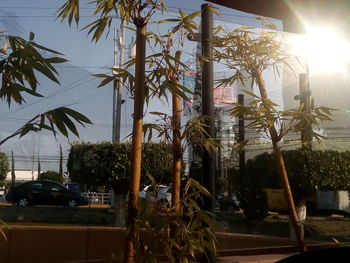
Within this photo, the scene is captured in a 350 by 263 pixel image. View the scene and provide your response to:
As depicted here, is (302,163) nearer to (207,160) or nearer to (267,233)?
(267,233)

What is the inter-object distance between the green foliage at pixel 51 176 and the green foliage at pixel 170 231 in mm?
2418

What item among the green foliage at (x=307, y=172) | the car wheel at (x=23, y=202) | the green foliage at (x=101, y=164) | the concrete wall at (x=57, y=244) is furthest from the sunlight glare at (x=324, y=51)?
the car wheel at (x=23, y=202)

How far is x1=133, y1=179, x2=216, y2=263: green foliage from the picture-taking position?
1604 mm

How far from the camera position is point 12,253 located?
3.85 metres

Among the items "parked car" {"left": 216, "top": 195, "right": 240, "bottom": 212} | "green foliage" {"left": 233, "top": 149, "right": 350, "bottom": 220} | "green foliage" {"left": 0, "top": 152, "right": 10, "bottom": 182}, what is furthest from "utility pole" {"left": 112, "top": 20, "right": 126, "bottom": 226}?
"green foliage" {"left": 233, "top": 149, "right": 350, "bottom": 220}

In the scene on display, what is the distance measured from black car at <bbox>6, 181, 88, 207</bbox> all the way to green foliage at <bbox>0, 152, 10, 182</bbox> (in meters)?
0.30

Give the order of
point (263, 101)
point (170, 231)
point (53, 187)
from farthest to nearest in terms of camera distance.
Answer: point (53, 187) < point (263, 101) < point (170, 231)

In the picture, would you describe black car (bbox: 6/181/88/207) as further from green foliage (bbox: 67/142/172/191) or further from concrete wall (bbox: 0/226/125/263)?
concrete wall (bbox: 0/226/125/263)

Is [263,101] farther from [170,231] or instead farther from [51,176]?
[51,176]

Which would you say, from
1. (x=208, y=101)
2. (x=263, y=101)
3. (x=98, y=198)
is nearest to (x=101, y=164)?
(x=98, y=198)

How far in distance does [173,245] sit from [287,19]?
196 cm

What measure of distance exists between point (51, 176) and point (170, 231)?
2.58 m

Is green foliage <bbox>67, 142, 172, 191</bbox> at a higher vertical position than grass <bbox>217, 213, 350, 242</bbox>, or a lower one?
higher

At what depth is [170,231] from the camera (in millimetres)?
1774
